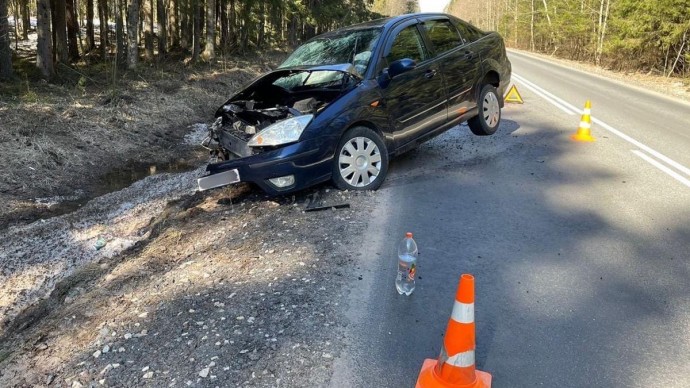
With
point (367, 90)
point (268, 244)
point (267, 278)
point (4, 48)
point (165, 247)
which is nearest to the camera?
point (267, 278)

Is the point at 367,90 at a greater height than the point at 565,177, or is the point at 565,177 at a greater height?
the point at 367,90

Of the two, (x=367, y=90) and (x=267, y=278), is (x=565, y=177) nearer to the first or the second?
(x=367, y=90)

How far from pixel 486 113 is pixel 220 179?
4.68 meters

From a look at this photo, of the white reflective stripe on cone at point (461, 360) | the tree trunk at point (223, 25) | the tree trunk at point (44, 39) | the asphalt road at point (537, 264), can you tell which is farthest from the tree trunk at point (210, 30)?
the white reflective stripe on cone at point (461, 360)

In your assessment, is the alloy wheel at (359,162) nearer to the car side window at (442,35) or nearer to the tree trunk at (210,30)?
the car side window at (442,35)

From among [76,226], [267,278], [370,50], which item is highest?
[370,50]

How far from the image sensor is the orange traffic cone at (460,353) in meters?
2.78

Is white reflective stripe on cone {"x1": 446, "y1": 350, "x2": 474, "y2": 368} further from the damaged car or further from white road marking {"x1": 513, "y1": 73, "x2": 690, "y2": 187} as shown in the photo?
white road marking {"x1": 513, "y1": 73, "x2": 690, "y2": 187}

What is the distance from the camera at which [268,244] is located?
482 cm

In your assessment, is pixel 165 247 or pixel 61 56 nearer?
pixel 165 247

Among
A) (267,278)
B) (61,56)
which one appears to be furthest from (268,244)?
(61,56)

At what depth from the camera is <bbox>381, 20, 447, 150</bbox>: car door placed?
6.28 meters

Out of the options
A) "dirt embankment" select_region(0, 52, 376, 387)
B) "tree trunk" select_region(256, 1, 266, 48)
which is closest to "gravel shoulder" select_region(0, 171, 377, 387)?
"dirt embankment" select_region(0, 52, 376, 387)

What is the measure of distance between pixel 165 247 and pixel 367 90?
279cm
